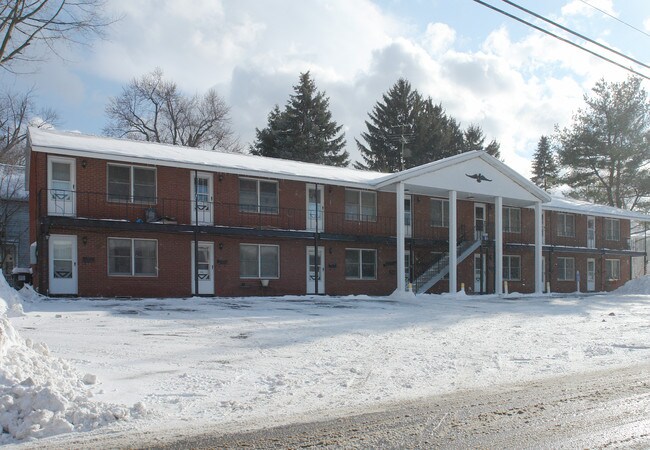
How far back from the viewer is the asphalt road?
599 centimetres

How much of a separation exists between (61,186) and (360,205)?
1273 centimetres

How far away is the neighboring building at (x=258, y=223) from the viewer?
20047mm

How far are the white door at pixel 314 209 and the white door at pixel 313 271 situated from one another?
995 millimetres

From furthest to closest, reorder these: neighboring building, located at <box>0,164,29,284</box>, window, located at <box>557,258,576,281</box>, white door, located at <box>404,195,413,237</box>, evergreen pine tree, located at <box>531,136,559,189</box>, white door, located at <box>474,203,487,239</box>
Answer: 1. evergreen pine tree, located at <box>531,136,559,189</box>
2. window, located at <box>557,258,576,281</box>
3. neighboring building, located at <box>0,164,29,284</box>
4. white door, located at <box>474,203,487,239</box>
5. white door, located at <box>404,195,413,237</box>

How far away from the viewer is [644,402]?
7.67 m

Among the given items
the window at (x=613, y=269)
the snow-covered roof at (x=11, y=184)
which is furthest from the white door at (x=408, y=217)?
the snow-covered roof at (x=11, y=184)

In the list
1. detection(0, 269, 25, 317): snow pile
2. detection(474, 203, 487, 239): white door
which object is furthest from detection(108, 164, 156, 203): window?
detection(474, 203, 487, 239): white door

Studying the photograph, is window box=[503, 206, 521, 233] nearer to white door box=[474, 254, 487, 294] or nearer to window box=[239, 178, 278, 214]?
white door box=[474, 254, 487, 294]

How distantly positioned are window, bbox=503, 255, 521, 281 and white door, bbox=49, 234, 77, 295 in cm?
2248

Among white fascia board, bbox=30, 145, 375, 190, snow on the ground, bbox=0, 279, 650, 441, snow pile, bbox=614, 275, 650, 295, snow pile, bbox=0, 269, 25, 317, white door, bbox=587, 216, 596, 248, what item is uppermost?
white fascia board, bbox=30, 145, 375, 190

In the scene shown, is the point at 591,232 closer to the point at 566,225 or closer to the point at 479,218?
the point at 566,225

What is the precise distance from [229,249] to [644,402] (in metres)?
17.4

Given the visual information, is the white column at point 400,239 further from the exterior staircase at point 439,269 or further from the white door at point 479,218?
the white door at point 479,218

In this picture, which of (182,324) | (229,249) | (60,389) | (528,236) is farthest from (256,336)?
(528,236)
